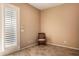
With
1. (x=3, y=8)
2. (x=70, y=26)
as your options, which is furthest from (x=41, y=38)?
(x=3, y=8)

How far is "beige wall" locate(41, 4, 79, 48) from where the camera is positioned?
455 centimetres

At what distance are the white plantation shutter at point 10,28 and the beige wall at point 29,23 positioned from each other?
438 mm

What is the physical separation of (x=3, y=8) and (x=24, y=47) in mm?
2044

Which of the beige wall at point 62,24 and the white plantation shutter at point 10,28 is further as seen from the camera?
the beige wall at point 62,24

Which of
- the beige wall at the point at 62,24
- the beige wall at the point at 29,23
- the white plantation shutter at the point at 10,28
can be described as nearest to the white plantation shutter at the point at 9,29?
the white plantation shutter at the point at 10,28

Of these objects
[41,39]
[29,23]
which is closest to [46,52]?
[41,39]

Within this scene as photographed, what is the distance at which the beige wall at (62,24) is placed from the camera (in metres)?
4.55

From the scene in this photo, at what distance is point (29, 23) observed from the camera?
4855mm

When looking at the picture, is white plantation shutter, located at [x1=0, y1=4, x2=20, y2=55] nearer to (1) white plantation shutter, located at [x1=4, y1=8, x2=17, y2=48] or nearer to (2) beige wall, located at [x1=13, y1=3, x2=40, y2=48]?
(1) white plantation shutter, located at [x1=4, y1=8, x2=17, y2=48]

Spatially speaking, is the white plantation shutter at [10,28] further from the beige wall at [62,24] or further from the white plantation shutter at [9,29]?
the beige wall at [62,24]

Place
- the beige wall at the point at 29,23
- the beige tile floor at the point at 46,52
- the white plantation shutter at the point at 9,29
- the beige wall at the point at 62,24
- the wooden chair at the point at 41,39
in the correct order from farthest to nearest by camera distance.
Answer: the wooden chair at the point at 41,39
the beige wall at the point at 62,24
the beige wall at the point at 29,23
the beige tile floor at the point at 46,52
the white plantation shutter at the point at 9,29

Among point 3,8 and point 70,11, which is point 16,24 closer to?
point 3,8

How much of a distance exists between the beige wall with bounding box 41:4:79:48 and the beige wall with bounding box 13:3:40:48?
1.61 ft

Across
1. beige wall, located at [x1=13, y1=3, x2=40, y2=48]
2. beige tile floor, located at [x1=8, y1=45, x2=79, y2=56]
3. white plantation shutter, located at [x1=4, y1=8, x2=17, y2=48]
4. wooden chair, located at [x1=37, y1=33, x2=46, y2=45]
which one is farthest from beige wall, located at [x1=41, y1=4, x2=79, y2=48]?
white plantation shutter, located at [x1=4, y1=8, x2=17, y2=48]
